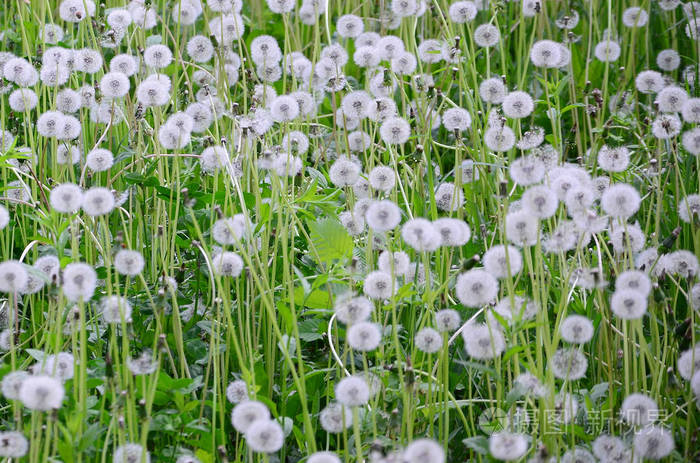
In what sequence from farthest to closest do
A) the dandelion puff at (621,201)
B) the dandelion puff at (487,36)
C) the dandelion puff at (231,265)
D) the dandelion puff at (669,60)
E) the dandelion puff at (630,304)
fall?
the dandelion puff at (669,60) < the dandelion puff at (487,36) < the dandelion puff at (231,265) < the dandelion puff at (621,201) < the dandelion puff at (630,304)

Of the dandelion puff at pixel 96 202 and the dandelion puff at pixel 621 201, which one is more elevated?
the dandelion puff at pixel 96 202

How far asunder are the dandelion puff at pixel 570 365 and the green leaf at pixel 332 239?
1.24 feet

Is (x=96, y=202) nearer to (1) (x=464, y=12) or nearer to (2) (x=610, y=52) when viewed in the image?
(1) (x=464, y=12)

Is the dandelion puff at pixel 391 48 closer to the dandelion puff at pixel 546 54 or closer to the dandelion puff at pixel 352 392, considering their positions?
the dandelion puff at pixel 546 54

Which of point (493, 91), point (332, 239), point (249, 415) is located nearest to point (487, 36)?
point (493, 91)

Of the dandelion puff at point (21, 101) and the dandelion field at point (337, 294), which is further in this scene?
the dandelion puff at point (21, 101)

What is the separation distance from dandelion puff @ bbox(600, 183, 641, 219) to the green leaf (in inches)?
16.4

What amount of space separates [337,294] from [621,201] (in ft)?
1.47

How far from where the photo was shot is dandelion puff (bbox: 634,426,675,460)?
111 centimetres

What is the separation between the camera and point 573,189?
1208 mm

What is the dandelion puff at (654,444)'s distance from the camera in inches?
43.8

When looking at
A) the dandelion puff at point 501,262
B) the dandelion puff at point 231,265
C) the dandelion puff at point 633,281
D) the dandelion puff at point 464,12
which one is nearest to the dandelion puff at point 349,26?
the dandelion puff at point 464,12

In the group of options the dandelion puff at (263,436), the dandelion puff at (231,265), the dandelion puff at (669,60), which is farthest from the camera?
the dandelion puff at (669,60)

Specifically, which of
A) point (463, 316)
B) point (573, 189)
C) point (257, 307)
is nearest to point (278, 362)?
point (257, 307)
